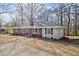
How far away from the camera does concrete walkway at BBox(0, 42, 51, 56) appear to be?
3693 millimetres

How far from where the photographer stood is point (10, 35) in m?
3.71

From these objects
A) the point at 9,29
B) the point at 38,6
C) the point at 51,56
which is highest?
the point at 38,6

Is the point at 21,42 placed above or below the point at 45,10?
below

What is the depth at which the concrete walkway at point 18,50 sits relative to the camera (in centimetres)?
369

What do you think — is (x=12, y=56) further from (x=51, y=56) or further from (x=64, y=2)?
(x=64, y=2)

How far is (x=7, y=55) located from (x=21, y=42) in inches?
7.6

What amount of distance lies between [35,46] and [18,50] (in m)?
0.18

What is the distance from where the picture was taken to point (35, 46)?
12.2 feet

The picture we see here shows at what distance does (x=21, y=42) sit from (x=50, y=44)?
30 centimetres

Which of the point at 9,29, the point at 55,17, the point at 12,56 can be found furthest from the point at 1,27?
the point at 55,17

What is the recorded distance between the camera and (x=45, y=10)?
147 inches

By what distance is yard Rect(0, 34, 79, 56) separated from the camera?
3695 mm

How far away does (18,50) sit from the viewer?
12.1ft

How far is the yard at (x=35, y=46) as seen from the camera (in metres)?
3.70
